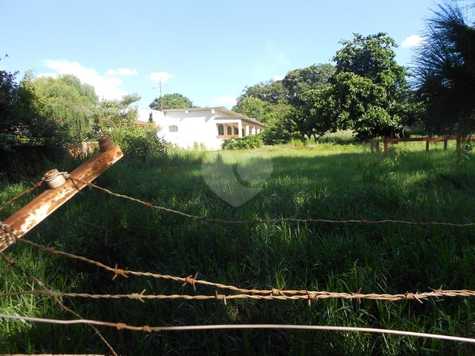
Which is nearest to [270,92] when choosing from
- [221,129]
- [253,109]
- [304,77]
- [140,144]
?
[304,77]

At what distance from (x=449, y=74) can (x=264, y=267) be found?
2.51 m

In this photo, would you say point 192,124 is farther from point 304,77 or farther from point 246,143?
point 304,77

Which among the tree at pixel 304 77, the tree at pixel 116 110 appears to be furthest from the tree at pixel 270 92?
the tree at pixel 116 110

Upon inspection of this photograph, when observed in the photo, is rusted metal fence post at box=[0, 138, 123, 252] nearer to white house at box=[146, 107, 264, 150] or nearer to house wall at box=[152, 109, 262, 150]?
white house at box=[146, 107, 264, 150]

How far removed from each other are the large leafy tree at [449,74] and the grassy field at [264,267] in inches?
30.8

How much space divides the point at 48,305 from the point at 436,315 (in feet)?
7.01

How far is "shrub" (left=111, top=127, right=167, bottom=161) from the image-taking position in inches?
415

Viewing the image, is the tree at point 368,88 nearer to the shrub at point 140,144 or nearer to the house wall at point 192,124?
the shrub at point 140,144

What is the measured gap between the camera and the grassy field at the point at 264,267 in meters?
1.80

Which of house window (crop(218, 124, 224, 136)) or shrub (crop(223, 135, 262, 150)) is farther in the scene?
house window (crop(218, 124, 224, 136))

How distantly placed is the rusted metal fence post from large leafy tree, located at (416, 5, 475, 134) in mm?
3081

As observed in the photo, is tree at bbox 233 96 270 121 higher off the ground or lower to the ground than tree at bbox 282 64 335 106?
lower

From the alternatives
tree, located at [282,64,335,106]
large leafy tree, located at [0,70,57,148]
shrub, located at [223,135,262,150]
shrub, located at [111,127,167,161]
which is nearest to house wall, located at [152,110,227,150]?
shrub, located at [223,135,262,150]

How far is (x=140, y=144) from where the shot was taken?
11039mm
